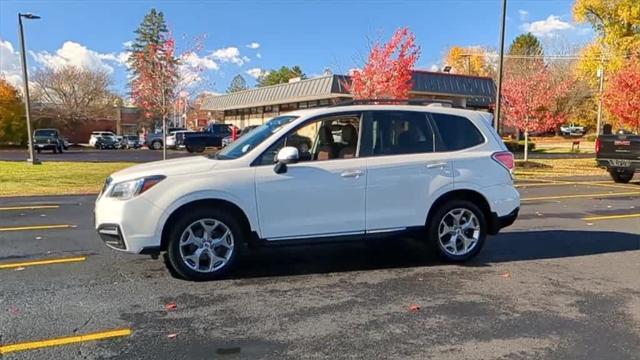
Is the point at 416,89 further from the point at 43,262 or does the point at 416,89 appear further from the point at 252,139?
the point at 43,262

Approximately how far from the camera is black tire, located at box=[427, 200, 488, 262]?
6266 millimetres

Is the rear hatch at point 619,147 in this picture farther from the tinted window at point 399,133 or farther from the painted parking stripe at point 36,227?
the painted parking stripe at point 36,227

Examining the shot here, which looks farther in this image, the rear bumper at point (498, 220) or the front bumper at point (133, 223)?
→ the rear bumper at point (498, 220)

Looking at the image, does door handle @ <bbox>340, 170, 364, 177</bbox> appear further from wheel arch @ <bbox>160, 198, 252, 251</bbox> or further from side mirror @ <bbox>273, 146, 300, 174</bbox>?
wheel arch @ <bbox>160, 198, 252, 251</bbox>

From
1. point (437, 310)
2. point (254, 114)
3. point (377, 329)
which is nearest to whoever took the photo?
point (377, 329)

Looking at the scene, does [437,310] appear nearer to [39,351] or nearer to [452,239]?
[452,239]

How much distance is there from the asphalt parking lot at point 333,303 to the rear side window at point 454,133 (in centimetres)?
139

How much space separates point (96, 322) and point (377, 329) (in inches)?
91.1

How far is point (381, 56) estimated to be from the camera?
23.6 meters

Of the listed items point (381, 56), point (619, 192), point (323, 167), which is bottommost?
point (619, 192)

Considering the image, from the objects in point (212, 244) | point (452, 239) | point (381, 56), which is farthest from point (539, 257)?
point (381, 56)

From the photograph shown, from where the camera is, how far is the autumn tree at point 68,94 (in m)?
58.8

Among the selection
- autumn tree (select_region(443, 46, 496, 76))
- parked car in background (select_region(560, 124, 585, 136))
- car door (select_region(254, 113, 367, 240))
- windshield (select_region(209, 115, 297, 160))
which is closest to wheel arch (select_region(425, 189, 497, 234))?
car door (select_region(254, 113, 367, 240))

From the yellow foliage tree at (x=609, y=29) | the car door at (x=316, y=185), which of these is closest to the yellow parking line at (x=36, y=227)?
the car door at (x=316, y=185)
